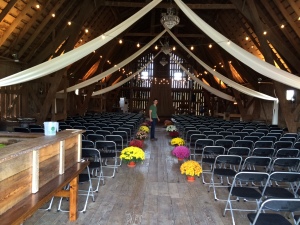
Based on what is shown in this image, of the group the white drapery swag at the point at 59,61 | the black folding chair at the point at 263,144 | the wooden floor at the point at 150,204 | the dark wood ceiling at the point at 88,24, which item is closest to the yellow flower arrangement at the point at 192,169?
the wooden floor at the point at 150,204

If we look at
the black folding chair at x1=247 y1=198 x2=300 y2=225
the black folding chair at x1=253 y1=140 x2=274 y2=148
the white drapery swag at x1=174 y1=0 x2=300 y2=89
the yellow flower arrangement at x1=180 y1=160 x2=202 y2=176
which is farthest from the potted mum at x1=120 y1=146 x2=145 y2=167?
the black folding chair at x1=247 y1=198 x2=300 y2=225

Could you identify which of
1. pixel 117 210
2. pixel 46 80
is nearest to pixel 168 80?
pixel 46 80

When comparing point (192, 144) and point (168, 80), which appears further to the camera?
point (168, 80)


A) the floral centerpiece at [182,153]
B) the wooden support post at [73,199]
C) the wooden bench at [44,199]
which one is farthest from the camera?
the floral centerpiece at [182,153]

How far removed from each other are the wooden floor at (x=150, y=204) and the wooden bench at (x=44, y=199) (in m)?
0.36

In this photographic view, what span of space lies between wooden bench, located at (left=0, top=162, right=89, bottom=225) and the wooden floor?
0.36 metres

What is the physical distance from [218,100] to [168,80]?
4.80 m

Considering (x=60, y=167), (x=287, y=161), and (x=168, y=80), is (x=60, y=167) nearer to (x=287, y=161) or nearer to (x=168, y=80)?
(x=287, y=161)

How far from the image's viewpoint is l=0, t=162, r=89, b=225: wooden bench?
2.14 m

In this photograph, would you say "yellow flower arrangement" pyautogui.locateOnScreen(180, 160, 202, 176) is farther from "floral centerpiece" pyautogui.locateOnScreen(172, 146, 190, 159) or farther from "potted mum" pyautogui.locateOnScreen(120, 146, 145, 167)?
"floral centerpiece" pyautogui.locateOnScreen(172, 146, 190, 159)

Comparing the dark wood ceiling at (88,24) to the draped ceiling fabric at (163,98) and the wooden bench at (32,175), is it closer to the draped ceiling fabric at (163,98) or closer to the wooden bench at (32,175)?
the wooden bench at (32,175)

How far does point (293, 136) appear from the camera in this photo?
7395 millimetres

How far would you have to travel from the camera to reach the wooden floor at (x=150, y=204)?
12.0 feet

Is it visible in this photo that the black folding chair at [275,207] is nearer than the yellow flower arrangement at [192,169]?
Yes
